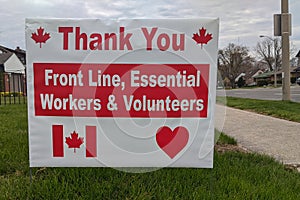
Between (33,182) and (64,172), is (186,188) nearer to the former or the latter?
(64,172)

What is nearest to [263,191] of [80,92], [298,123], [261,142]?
[80,92]

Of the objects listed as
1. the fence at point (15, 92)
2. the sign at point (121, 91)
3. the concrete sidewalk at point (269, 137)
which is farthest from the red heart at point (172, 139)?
the fence at point (15, 92)

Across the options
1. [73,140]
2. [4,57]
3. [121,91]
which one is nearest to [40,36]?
[121,91]

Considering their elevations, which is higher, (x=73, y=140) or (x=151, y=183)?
(x=73, y=140)

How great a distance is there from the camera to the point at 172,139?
261cm

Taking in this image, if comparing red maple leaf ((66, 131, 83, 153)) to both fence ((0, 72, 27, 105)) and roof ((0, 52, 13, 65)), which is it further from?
roof ((0, 52, 13, 65))

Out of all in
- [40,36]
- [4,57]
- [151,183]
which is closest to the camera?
[40,36]

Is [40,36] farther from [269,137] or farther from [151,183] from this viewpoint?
[269,137]

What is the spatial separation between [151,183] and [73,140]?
2.82 ft

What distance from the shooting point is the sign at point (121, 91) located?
2.46 m

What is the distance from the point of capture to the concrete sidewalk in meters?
4.27

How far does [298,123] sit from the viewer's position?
7.30 m

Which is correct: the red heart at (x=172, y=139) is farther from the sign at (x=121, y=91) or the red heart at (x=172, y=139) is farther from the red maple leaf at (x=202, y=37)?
the red maple leaf at (x=202, y=37)

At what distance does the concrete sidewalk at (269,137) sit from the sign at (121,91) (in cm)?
90
